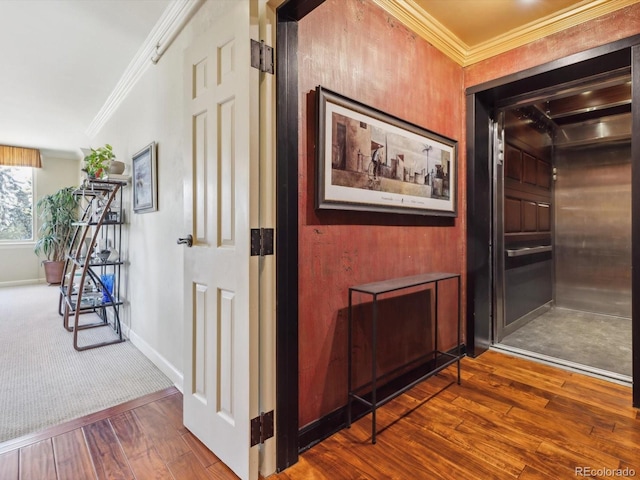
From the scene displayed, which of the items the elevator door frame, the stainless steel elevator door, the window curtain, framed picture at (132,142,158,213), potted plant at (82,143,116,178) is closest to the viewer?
the elevator door frame

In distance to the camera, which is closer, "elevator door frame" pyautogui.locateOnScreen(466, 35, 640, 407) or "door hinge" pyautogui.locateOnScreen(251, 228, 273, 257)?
"door hinge" pyautogui.locateOnScreen(251, 228, 273, 257)

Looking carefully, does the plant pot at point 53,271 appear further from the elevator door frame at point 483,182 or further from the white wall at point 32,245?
the elevator door frame at point 483,182

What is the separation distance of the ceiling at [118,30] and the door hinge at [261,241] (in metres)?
1.67

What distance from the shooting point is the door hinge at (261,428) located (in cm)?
139

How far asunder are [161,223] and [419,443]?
2.29 m

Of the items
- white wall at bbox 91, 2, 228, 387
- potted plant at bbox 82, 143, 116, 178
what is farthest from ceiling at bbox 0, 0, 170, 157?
potted plant at bbox 82, 143, 116, 178

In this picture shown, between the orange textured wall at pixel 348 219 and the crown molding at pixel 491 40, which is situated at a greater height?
the crown molding at pixel 491 40

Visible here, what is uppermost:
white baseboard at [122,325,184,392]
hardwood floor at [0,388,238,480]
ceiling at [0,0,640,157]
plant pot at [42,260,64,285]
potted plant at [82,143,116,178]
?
ceiling at [0,0,640,157]

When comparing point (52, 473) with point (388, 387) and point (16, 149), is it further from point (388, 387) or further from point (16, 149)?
point (16, 149)

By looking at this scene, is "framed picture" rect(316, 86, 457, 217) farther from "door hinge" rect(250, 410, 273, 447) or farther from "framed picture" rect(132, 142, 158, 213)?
"framed picture" rect(132, 142, 158, 213)

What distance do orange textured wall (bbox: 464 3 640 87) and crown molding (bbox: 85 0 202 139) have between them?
225 centimetres

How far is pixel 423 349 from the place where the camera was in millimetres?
2393

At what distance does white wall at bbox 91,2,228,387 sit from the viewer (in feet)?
7.30

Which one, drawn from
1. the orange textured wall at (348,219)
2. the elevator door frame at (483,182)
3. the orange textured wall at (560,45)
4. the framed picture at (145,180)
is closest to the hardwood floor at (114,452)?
the orange textured wall at (348,219)
